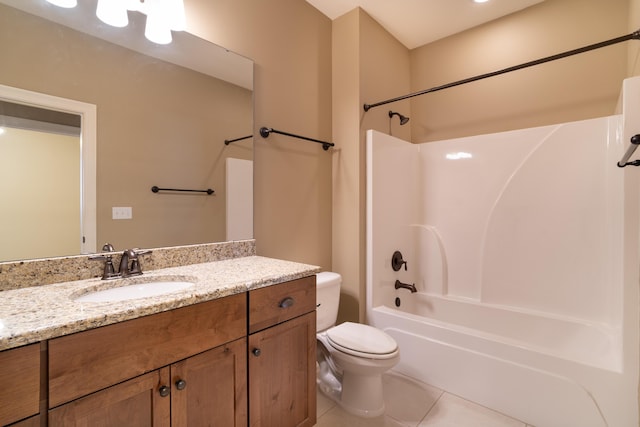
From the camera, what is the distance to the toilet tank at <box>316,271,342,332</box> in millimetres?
1875

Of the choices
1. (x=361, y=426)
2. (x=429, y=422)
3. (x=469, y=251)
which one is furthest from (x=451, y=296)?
(x=361, y=426)

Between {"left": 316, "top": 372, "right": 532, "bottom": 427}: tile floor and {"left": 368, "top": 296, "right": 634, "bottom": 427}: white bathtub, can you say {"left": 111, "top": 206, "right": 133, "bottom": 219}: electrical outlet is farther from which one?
{"left": 368, "top": 296, "right": 634, "bottom": 427}: white bathtub

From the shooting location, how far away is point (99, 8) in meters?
1.23

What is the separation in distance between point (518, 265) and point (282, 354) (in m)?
1.93

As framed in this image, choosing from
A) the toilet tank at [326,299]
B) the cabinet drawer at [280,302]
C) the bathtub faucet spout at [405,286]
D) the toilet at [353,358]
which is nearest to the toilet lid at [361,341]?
the toilet at [353,358]

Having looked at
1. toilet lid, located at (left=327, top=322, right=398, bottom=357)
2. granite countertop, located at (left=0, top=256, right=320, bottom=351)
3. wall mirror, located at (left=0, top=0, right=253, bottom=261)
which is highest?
wall mirror, located at (left=0, top=0, right=253, bottom=261)

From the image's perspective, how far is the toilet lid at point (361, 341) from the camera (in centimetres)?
161

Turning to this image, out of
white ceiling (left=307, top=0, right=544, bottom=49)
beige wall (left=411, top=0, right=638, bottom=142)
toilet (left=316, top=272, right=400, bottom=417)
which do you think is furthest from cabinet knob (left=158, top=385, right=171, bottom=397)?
beige wall (left=411, top=0, right=638, bottom=142)

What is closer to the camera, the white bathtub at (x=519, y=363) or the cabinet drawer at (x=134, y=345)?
the cabinet drawer at (x=134, y=345)

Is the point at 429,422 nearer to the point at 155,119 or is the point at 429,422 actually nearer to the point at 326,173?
the point at 326,173

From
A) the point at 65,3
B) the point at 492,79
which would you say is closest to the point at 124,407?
the point at 65,3

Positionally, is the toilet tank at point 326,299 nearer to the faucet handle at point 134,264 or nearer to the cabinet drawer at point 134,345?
the cabinet drawer at point 134,345

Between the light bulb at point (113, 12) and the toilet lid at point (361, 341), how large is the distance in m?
1.90

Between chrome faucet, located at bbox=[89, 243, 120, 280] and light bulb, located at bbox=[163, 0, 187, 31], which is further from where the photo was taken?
light bulb, located at bbox=[163, 0, 187, 31]
